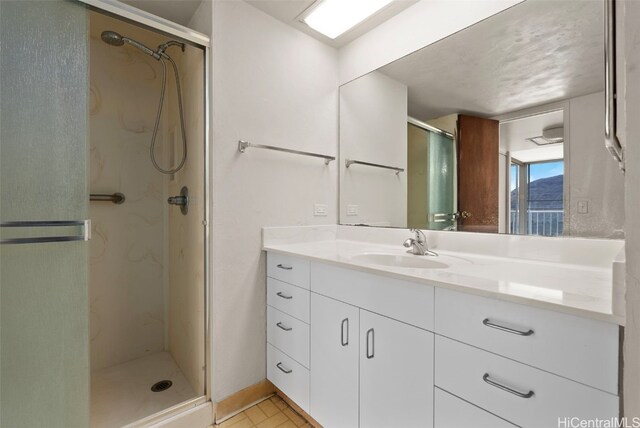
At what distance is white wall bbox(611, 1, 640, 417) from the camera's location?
47cm

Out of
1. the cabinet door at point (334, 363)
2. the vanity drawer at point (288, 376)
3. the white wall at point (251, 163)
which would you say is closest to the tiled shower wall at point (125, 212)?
the white wall at point (251, 163)

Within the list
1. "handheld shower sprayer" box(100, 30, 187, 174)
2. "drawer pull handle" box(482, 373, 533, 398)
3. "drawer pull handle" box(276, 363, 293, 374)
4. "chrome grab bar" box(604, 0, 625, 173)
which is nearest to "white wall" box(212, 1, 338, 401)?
"drawer pull handle" box(276, 363, 293, 374)

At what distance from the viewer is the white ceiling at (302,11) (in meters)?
1.53

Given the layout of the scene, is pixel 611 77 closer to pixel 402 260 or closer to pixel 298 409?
pixel 402 260

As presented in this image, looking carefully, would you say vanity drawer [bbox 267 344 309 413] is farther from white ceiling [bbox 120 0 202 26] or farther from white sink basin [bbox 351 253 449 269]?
white ceiling [bbox 120 0 202 26]

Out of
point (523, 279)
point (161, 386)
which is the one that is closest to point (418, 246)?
point (523, 279)

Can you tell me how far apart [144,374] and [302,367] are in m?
1.14

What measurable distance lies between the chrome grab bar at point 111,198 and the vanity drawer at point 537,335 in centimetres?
200

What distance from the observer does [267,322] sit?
1.62m

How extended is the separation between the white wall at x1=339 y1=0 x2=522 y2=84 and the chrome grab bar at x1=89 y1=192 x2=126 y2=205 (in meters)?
1.69

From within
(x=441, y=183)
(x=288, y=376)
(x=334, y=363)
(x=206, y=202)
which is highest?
(x=441, y=183)

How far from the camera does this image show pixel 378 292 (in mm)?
1040

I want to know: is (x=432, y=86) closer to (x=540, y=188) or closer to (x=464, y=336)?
(x=540, y=188)

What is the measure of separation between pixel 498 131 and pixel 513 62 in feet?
0.95
